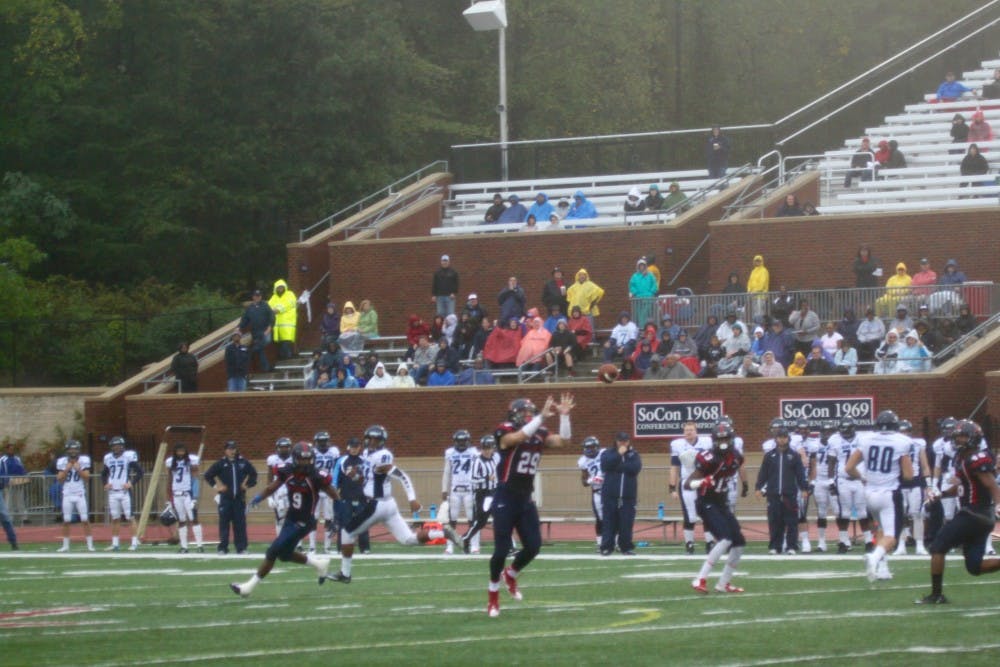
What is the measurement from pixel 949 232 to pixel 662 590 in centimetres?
1855

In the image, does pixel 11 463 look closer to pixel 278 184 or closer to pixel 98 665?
pixel 278 184

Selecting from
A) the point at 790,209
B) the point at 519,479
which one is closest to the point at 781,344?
the point at 790,209

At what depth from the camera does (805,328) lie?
30984 mm

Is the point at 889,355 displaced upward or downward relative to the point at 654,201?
downward

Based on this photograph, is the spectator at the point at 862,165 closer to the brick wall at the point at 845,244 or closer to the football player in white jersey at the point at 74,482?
the brick wall at the point at 845,244

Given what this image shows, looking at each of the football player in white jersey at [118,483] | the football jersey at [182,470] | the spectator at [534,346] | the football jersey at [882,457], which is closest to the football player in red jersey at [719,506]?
the football jersey at [882,457]

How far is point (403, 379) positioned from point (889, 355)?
9.29 metres

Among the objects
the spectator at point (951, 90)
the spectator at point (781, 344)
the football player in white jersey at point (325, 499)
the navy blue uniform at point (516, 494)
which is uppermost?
the spectator at point (951, 90)

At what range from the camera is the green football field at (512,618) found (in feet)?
38.5

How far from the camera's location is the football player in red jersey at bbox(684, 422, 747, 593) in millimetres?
15867

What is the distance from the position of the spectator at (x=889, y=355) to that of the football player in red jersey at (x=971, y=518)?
14.9 metres

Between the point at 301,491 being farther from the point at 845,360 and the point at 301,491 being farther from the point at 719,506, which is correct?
the point at 845,360

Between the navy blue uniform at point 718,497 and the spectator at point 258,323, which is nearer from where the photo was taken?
the navy blue uniform at point 718,497

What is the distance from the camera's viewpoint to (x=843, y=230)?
111 ft
